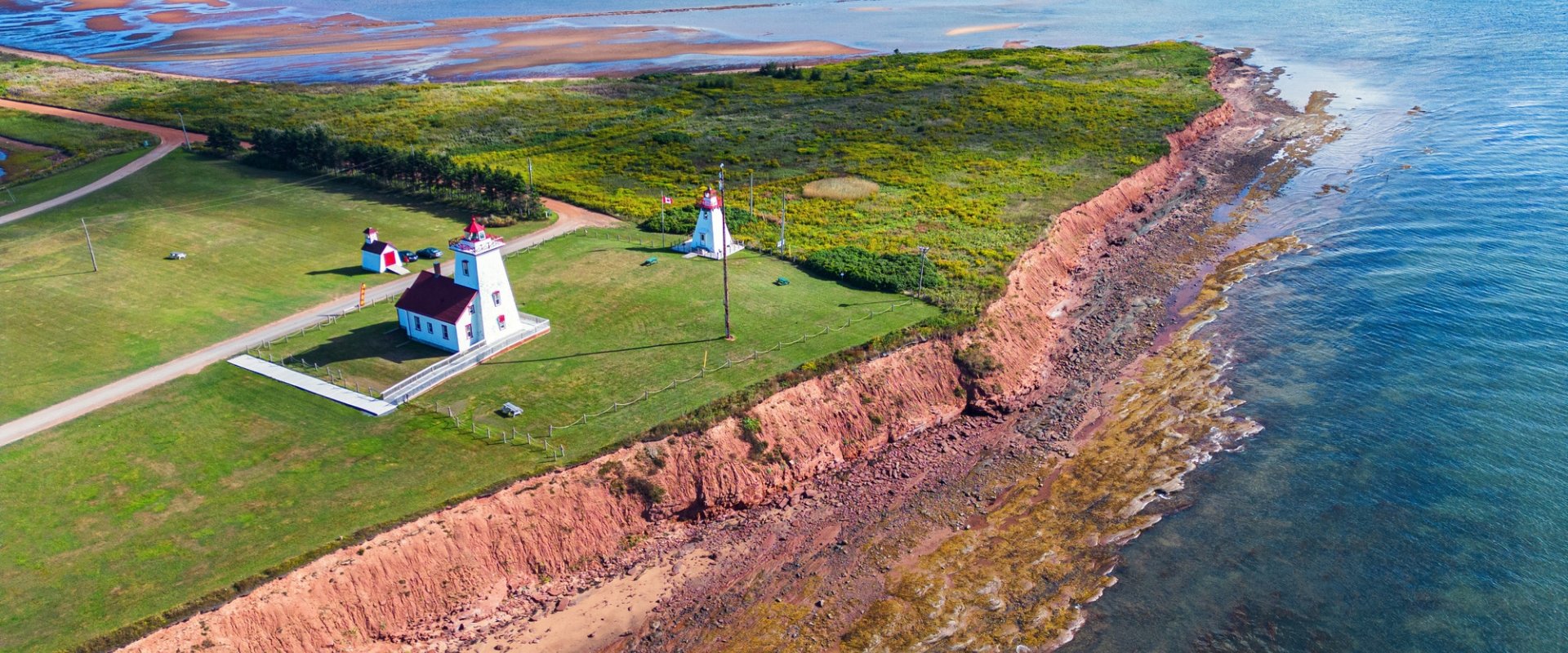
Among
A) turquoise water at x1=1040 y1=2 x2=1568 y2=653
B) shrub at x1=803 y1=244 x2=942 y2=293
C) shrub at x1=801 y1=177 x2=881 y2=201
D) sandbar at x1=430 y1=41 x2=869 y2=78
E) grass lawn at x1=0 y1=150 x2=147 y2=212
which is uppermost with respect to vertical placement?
sandbar at x1=430 y1=41 x2=869 y2=78

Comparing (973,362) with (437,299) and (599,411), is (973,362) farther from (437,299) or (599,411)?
(437,299)

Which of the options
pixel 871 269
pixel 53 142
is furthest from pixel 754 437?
pixel 53 142

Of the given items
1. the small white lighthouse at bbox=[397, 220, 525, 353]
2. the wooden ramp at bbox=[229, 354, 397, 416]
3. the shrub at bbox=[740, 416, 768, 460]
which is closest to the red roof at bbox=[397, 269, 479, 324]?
the small white lighthouse at bbox=[397, 220, 525, 353]

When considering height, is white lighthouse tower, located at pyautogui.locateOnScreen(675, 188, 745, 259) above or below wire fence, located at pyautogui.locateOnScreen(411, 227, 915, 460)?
above

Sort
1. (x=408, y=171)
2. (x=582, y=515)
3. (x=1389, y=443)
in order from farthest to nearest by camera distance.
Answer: (x=408, y=171) → (x=1389, y=443) → (x=582, y=515)

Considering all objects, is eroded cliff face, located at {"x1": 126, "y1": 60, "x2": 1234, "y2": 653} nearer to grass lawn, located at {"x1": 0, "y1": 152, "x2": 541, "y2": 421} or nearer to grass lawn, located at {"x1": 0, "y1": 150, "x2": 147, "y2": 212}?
grass lawn, located at {"x1": 0, "y1": 152, "x2": 541, "y2": 421}

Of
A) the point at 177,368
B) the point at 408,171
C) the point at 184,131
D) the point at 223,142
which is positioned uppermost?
the point at 184,131

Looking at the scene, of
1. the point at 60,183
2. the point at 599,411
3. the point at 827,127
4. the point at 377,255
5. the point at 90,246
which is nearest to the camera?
the point at 599,411
